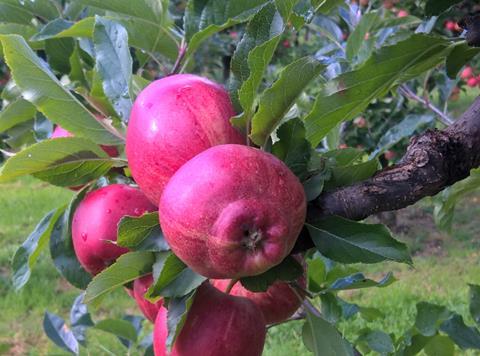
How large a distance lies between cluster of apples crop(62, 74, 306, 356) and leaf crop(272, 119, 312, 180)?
0.04 meters

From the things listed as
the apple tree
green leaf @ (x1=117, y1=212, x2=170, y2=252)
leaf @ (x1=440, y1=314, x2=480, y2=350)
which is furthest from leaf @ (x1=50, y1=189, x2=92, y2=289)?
leaf @ (x1=440, y1=314, x2=480, y2=350)

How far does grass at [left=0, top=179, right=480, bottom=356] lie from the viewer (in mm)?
3729

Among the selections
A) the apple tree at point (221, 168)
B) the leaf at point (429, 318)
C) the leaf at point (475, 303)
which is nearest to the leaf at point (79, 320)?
the apple tree at point (221, 168)

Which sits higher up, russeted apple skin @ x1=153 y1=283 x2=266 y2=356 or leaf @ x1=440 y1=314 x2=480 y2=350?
russeted apple skin @ x1=153 y1=283 x2=266 y2=356

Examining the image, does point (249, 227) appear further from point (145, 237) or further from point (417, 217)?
point (417, 217)

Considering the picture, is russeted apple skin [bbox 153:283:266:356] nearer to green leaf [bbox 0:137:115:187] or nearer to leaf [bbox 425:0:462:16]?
green leaf [bbox 0:137:115:187]

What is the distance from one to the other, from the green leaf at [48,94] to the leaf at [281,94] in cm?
26

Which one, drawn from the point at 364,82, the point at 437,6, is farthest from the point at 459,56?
the point at 364,82

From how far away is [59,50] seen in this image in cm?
116

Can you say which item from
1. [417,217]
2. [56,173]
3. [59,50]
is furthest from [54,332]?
[417,217]

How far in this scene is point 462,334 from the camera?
1.35 meters

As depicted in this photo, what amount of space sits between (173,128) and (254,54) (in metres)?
0.12

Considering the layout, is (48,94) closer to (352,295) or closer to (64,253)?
(64,253)

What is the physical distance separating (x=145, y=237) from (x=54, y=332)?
1.04 metres
